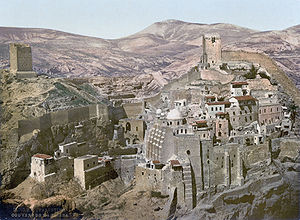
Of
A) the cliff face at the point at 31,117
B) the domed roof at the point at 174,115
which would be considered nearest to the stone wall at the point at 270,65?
the domed roof at the point at 174,115

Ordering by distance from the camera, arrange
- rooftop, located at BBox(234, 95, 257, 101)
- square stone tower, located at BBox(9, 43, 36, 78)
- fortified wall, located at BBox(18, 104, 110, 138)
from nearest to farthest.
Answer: fortified wall, located at BBox(18, 104, 110, 138) < square stone tower, located at BBox(9, 43, 36, 78) < rooftop, located at BBox(234, 95, 257, 101)

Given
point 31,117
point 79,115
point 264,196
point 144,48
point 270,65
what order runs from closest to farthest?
1. point 31,117
2. point 79,115
3. point 264,196
4. point 144,48
5. point 270,65

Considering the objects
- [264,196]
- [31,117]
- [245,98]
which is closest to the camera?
[31,117]

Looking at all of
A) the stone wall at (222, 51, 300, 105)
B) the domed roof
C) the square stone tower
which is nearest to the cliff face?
the square stone tower

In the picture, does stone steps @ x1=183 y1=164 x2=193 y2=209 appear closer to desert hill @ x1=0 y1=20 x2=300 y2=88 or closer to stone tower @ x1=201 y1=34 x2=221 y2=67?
desert hill @ x1=0 y1=20 x2=300 y2=88

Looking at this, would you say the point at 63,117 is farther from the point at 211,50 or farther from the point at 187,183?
the point at 211,50

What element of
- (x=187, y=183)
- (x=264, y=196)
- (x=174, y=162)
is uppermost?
(x=174, y=162)

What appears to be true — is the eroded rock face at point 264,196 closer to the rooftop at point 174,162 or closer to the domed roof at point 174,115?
the rooftop at point 174,162

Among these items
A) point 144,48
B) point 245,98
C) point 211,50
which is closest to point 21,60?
point 144,48
